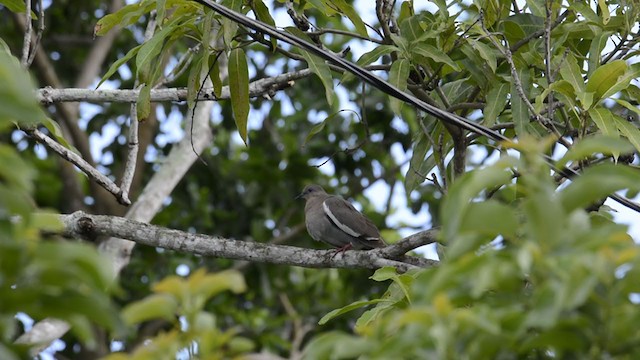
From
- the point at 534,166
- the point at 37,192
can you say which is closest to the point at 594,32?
the point at 534,166

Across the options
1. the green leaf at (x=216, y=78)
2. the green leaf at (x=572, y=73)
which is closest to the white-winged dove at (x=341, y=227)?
the green leaf at (x=216, y=78)

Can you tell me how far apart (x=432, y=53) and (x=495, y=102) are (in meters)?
0.43

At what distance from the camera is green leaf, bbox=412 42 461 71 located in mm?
5152

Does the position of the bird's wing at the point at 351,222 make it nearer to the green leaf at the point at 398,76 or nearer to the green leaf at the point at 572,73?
the green leaf at the point at 398,76

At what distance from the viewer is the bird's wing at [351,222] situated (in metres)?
8.02

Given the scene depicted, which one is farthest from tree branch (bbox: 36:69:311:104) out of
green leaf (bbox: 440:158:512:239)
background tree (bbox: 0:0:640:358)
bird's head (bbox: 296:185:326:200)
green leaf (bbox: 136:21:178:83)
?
green leaf (bbox: 440:158:512:239)

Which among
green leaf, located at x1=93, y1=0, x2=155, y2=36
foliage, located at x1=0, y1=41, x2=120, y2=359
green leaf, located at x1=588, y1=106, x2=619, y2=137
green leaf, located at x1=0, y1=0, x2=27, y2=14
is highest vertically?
green leaf, located at x1=0, y1=0, x2=27, y2=14

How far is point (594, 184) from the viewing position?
2.34 meters

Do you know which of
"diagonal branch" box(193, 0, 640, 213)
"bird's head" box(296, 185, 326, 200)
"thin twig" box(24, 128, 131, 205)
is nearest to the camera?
"diagonal branch" box(193, 0, 640, 213)

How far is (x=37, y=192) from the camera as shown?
10844 millimetres

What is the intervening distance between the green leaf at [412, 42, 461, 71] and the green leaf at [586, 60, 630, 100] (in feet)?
2.29

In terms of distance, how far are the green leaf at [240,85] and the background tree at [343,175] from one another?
1cm

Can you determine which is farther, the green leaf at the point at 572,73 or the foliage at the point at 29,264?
the green leaf at the point at 572,73

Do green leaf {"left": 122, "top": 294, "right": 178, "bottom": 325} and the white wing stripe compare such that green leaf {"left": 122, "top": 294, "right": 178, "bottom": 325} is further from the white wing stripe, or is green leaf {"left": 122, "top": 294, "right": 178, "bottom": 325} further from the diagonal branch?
the white wing stripe
